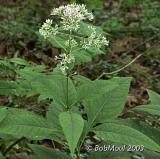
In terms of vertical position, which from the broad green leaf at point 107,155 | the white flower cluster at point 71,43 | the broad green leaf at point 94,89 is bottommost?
the broad green leaf at point 107,155

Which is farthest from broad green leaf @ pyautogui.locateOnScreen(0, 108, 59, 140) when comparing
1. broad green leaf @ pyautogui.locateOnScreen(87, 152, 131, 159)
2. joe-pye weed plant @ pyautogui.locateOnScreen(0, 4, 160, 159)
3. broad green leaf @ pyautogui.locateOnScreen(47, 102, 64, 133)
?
broad green leaf @ pyautogui.locateOnScreen(87, 152, 131, 159)

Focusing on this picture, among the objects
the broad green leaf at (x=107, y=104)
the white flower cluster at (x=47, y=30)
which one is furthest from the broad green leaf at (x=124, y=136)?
the white flower cluster at (x=47, y=30)

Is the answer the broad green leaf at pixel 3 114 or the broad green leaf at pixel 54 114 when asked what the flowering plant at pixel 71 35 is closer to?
the broad green leaf at pixel 54 114

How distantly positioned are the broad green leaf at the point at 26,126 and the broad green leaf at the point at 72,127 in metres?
0.16

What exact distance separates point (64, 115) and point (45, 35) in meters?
0.63

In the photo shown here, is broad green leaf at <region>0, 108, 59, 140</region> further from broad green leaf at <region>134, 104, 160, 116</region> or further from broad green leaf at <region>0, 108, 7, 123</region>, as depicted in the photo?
broad green leaf at <region>134, 104, 160, 116</region>

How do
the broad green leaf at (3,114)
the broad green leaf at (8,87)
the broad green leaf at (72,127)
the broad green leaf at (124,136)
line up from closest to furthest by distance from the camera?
the broad green leaf at (72,127), the broad green leaf at (124,136), the broad green leaf at (3,114), the broad green leaf at (8,87)

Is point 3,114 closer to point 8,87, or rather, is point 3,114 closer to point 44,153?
point 44,153

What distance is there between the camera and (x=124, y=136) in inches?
84.6

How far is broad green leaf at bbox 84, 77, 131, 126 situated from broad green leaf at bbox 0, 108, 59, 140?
0.28 metres

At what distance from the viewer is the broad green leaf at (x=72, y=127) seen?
1.94 metres

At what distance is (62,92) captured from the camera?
2424 millimetres

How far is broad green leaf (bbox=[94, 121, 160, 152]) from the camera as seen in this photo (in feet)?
6.90

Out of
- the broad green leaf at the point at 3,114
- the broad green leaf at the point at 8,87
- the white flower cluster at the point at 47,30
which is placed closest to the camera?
the broad green leaf at the point at 3,114
